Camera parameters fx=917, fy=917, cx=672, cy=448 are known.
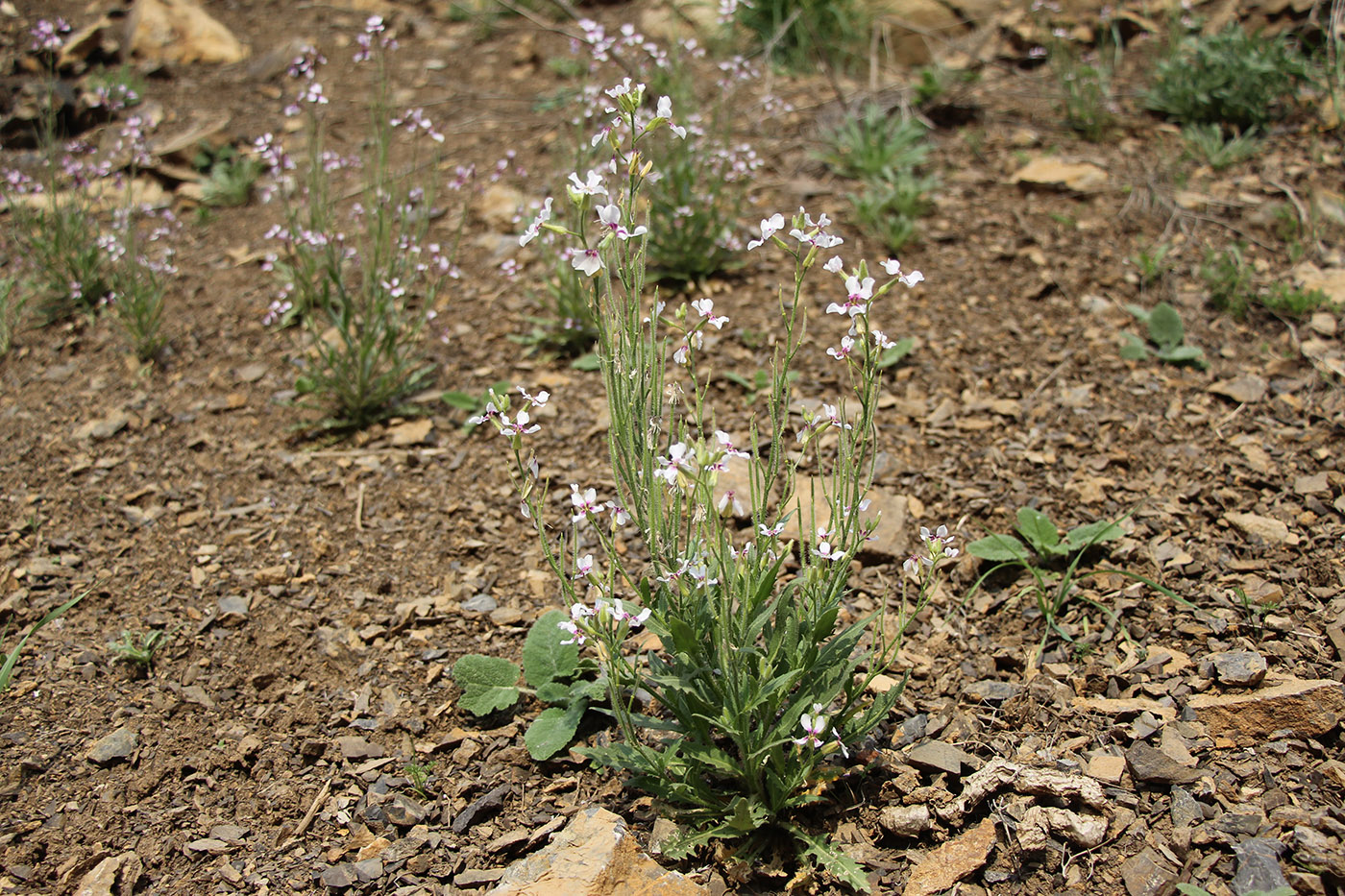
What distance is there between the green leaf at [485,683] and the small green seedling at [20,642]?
Result: 1.13m

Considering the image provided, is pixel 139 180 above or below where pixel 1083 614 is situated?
above

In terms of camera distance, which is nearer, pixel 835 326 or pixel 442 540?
pixel 442 540

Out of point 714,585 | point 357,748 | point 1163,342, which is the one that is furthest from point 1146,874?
point 1163,342

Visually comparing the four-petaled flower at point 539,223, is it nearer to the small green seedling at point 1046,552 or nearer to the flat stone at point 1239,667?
the small green seedling at point 1046,552

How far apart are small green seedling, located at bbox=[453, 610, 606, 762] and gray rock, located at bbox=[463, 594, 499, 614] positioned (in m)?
0.33

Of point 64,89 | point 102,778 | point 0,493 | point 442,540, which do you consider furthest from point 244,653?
point 64,89

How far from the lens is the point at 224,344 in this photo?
14.3 feet

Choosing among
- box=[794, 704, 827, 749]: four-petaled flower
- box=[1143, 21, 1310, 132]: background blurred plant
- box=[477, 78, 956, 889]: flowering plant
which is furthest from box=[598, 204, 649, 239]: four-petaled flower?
box=[1143, 21, 1310, 132]: background blurred plant

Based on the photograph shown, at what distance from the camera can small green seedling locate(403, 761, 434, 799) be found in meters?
2.30

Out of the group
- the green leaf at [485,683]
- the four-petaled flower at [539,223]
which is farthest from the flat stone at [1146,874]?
the four-petaled flower at [539,223]

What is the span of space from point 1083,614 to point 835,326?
177 centimetres

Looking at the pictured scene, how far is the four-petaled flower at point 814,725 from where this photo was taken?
186cm

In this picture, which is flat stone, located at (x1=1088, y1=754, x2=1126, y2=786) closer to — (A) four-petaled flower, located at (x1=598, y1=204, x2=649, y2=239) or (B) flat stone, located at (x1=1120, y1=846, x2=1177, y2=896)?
(B) flat stone, located at (x1=1120, y1=846, x2=1177, y2=896)

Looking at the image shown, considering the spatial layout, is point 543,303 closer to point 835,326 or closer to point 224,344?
point 835,326
